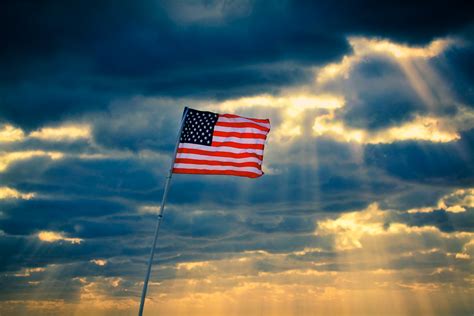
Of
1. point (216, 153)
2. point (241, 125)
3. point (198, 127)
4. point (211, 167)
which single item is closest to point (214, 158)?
point (216, 153)

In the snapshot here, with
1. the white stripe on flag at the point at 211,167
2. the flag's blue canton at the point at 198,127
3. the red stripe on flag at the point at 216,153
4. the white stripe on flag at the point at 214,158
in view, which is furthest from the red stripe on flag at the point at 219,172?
the flag's blue canton at the point at 198,127

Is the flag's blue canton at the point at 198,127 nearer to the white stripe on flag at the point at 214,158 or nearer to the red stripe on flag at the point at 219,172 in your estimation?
the white stripe on flag at the point at 214,158

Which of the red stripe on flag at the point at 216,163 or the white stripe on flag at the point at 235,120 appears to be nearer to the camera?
the red stripe on flag at the point at 216,163

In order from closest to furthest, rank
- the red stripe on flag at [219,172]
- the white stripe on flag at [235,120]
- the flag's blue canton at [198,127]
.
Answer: the red stripe on flag at [219,172] < the flag's blue canton at [198,127] < the white stripe on flag at [235,120]

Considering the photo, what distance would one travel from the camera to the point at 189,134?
31.2 meters

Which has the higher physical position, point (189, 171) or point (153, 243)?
point (189, 171)

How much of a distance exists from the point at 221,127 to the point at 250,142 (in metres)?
1.90

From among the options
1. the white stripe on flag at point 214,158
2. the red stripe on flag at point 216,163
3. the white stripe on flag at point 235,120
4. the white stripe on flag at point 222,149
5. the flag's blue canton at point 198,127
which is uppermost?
the white stripe on flag at point 235,120

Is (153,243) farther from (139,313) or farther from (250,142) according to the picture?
(250,142)

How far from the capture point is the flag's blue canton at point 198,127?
31.1 m

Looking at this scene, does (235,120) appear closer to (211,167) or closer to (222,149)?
(222,149)

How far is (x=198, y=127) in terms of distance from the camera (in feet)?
103

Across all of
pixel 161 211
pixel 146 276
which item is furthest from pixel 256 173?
pixel 146 276

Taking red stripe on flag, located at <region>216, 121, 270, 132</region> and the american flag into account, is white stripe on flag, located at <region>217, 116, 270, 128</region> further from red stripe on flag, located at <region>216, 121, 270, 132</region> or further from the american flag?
→ red stripe on flag, located at <region>216, 121, 270, 132</region>
